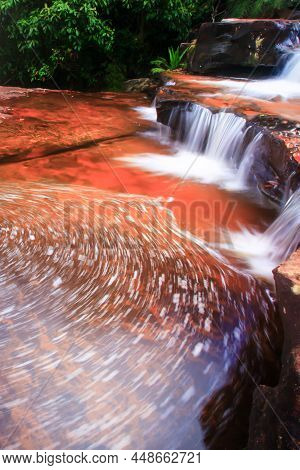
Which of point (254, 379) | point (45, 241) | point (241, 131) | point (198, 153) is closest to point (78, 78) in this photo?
point (198, 153)

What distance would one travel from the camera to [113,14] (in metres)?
8.72

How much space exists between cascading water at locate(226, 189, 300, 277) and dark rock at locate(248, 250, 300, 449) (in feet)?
3.22

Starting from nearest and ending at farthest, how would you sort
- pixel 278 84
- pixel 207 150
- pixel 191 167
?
pixel 191 167 → pixel 207 150 → pixel 278 84

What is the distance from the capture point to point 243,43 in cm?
673

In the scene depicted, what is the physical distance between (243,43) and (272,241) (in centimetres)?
511

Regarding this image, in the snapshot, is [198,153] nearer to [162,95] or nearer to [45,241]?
[162,95]

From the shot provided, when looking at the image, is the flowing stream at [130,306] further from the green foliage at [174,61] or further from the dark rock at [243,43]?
the green foliage at [174,61]

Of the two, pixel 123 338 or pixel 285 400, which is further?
pixel 123 338

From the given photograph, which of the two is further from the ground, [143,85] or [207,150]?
[143,85]

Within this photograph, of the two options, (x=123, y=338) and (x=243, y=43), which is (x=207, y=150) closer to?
(x=243, y=43)

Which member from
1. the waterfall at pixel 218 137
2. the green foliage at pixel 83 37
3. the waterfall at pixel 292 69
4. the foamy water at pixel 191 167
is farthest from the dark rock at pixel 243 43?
the foamy water at pixel 191 167

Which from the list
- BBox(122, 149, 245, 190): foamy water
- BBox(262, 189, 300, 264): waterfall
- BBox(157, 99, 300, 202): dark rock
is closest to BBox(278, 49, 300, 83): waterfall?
BBox(122, 149, 245, 190): foamy water

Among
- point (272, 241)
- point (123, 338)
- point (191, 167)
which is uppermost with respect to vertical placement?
point (191, 167)

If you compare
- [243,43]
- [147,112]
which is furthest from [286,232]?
[243,43]
